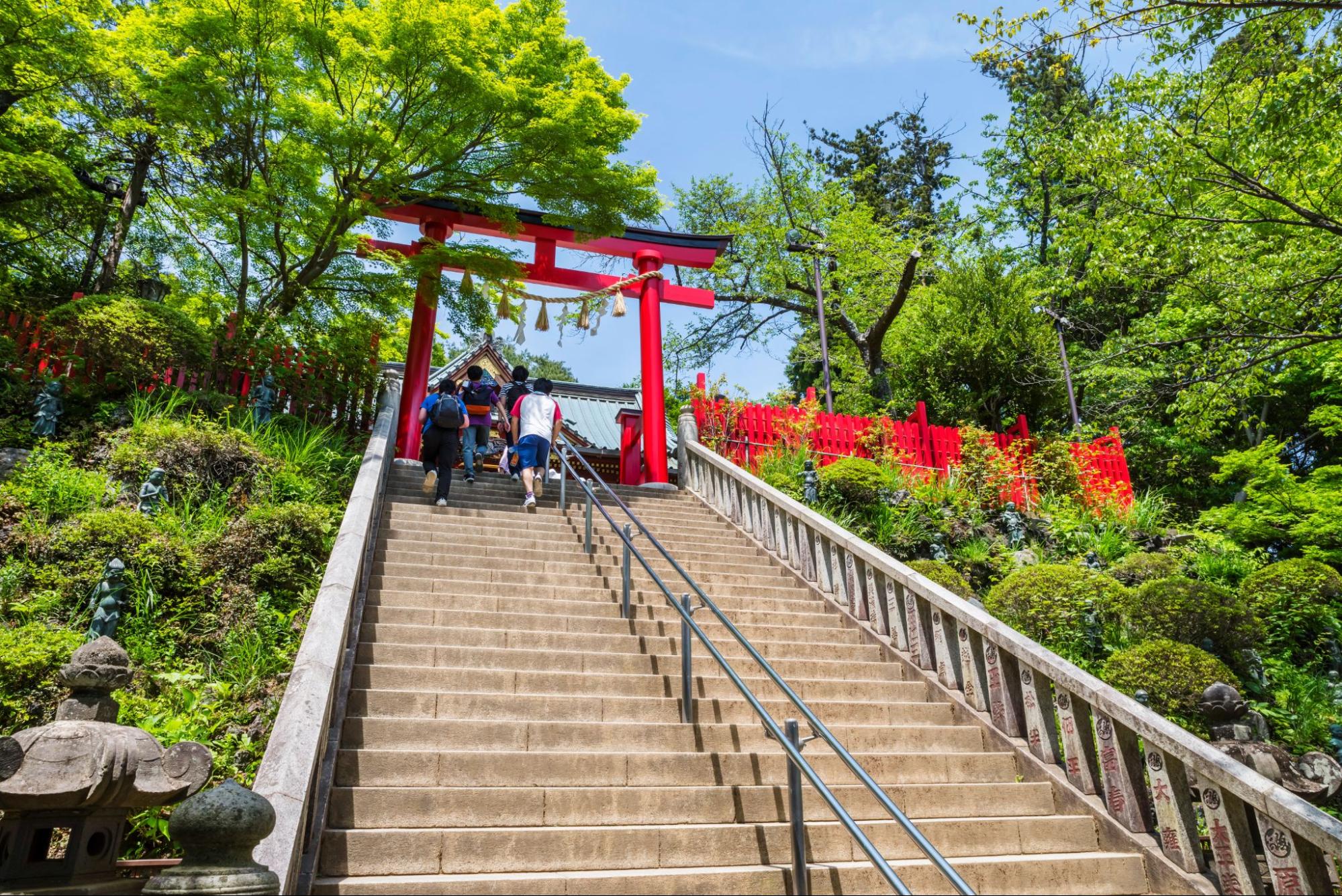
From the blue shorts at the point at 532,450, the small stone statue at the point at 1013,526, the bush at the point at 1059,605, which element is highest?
the blue shorts at the point at 532,450

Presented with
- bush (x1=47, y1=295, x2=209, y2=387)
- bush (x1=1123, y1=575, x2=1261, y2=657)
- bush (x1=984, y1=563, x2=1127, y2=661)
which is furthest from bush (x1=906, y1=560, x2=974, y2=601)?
bush (x1=47, y1=295, x2=209, y2=387)

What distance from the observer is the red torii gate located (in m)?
11.9

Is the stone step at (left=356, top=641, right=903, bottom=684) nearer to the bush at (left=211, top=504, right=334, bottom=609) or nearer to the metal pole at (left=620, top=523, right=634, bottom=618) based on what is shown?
Answer: the metal pole at (left=620, top=523, right=634, bottom=618)

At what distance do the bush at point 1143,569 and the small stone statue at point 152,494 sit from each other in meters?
10.5

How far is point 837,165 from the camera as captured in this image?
30.6 m

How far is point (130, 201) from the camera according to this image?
484 inches

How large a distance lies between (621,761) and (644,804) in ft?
1.11

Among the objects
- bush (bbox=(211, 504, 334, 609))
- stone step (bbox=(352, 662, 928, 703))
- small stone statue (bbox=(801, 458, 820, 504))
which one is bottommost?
stone step (bbox=(352, 662, 928, 703))

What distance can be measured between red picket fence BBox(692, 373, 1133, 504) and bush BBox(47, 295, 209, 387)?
23.6 ft

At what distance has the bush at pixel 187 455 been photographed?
25.7ft

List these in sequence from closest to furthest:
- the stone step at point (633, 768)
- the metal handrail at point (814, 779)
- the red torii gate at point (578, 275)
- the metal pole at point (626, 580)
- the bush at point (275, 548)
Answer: the metal handrail at point (814, 779)
the stone step at point (633, 768)
the metal pole at point (626, 580)
the bush at point (275, 548)
the red torii gate at point (578, 275)

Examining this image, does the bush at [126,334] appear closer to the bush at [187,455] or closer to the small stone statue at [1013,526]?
the bush at [187,455]

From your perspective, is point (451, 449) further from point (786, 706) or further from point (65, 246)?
point (65, 246)

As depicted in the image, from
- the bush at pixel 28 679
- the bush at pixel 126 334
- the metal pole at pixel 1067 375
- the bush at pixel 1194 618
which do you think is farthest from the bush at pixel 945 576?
the bush at pixel 126 334
